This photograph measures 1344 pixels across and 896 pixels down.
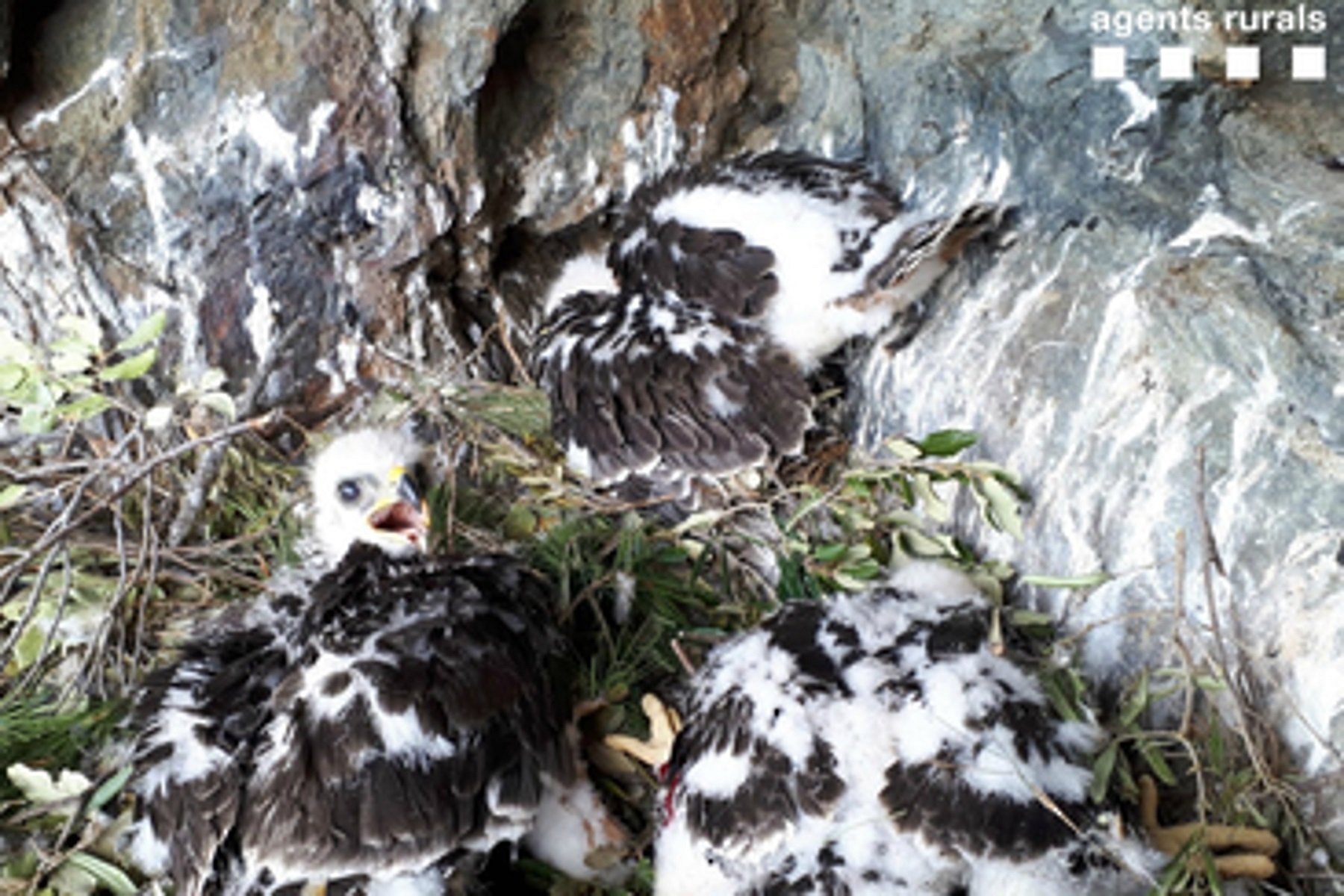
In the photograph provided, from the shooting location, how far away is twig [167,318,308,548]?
2.62 m

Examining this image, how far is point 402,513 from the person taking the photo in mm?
2379

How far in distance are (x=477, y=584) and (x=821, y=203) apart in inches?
41.7

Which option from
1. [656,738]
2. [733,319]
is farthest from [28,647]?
[733,319]

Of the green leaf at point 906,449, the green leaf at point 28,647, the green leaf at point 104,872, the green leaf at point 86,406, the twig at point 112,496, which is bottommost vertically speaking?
the green leaf at point 104,872

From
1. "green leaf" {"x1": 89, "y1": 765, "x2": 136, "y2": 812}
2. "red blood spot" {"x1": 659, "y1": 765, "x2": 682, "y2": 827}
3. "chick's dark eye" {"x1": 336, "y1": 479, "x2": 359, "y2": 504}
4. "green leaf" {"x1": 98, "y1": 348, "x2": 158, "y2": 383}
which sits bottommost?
"red blood spot" {"x1": 659, "y1": 765, "x2": 682, "y2": 827}

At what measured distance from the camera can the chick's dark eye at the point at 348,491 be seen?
Result: 94.4 inches

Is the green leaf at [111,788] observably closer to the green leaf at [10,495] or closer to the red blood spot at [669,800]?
the green leaf at [10,495]

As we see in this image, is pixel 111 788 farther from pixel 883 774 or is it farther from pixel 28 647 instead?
pixel 883 774

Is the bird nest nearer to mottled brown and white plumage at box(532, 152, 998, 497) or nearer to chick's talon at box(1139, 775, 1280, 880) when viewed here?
chick's talon at box(1139, 775, 1280, 880)

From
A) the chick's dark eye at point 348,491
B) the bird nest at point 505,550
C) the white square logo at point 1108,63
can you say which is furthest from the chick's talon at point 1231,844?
the chick's dark eye at point 348,491

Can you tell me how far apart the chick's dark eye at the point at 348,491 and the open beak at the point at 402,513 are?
0.17 feet

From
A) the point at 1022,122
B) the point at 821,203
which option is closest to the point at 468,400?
the point at 821,203

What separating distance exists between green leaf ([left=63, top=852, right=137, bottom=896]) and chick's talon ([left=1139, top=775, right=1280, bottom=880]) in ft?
5.35

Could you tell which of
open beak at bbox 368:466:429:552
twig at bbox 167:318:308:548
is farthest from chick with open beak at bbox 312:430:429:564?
twig at bbox 167:318:308:548
